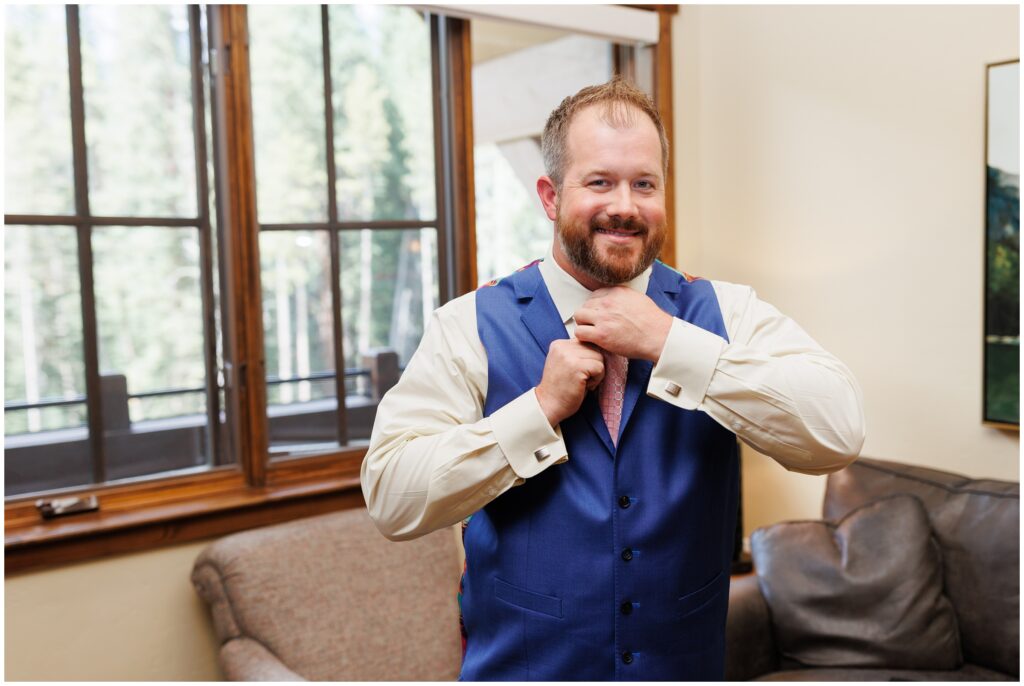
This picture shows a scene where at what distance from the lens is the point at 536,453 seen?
1.15m

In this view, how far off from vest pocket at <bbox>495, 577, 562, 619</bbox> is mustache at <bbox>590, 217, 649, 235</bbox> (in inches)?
19.9

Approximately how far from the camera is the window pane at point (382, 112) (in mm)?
2773

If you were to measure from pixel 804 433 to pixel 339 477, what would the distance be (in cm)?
190

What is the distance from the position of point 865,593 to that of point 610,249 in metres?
1.65

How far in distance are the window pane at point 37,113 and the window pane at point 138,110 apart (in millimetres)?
59

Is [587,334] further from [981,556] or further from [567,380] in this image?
[981,556]

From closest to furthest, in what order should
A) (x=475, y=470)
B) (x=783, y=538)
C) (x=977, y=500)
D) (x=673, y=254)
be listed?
(x=475, y=470) < (x=977, y=500) < (x=783, y=538) < (x=673, y=254)

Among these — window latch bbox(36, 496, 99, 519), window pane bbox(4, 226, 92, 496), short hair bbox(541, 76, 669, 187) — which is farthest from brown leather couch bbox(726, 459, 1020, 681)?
window pane bbox(4, 226, 92, 496)

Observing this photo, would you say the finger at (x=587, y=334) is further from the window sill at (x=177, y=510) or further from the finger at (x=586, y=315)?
the window sill at (x=177, y=510)

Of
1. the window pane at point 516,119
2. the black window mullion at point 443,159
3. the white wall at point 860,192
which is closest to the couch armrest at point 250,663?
the black window mullion at point 443,159

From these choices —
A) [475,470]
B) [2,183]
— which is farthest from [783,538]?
[2,183]

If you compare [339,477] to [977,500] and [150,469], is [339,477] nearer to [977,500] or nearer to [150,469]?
[150,469]

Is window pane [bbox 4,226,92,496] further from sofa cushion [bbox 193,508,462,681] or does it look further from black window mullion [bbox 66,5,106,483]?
sofa cushion [bbox 193,508,462,681]

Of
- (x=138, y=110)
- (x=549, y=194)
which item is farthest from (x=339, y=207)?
(x=549, y=194)
